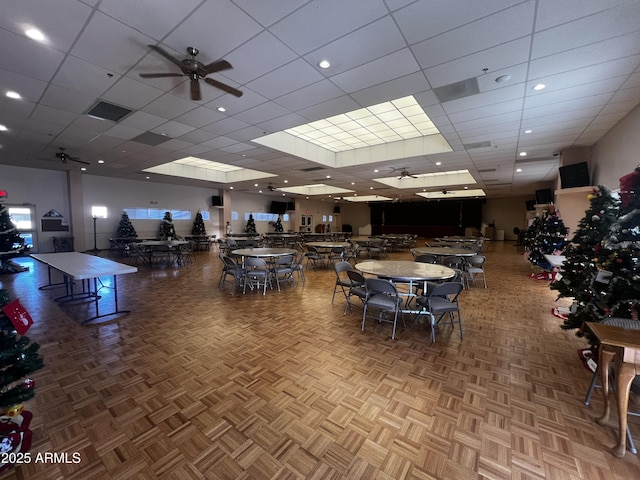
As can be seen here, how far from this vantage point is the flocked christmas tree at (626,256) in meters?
2.37

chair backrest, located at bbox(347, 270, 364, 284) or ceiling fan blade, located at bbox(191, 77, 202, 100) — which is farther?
chair backrest, located at bbox(347, 270, 364, 284)

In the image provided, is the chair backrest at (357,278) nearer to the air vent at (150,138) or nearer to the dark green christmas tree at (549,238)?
the air vent at (150,138)

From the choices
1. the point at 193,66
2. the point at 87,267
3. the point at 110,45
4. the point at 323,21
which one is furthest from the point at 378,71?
the point at 87,267

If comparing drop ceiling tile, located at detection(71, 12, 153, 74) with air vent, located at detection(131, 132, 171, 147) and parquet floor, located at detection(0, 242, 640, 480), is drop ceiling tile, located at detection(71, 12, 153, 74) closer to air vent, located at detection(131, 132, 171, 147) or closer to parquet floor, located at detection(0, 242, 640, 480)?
air vent, located at detection(131, 132, 171, 147)

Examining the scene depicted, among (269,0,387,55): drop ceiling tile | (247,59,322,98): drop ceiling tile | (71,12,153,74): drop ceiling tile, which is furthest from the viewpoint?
(247,59,322,98): drop ceiling tile

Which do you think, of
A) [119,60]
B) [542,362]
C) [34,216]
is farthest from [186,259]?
[542,362]

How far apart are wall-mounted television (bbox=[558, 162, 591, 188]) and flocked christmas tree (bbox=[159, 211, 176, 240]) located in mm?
14575

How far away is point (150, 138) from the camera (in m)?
6.34

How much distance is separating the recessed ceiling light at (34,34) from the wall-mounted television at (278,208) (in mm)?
17015

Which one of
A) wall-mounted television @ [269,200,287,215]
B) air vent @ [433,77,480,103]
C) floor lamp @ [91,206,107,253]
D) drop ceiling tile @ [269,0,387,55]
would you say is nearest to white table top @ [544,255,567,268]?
air vent @ [433,77,480,103]

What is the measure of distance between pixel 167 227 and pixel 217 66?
1249cm

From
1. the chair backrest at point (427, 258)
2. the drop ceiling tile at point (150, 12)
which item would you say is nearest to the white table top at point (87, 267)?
the drop ceiling tile at point (150, 12)

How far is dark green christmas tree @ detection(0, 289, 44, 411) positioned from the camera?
159cm

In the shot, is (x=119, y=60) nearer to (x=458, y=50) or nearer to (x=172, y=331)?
(x=172, y=331)
